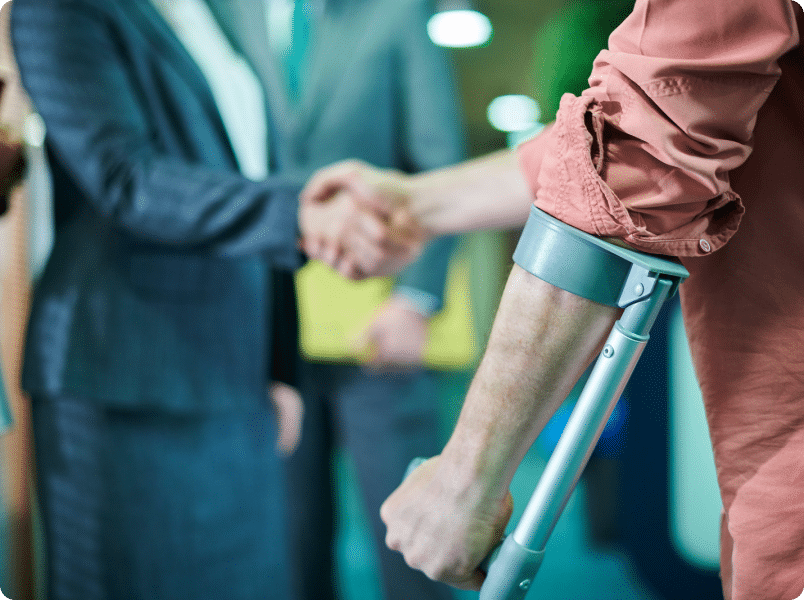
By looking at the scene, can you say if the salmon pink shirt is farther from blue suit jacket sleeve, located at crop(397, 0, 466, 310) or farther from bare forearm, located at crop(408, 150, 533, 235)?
blue suit jacket sleeve, located at crop(397, 0, 466, 310)

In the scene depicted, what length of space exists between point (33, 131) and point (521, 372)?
0.78 meters

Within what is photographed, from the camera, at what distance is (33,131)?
0.82 meters

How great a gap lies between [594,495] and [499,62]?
0.85 meters

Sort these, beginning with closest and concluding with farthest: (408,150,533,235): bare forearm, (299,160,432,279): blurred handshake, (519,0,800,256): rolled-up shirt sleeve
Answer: (519,0,800,256): rolled-up shirt sleeve → (408,150,533,235): bare forearm → (299,160,432,279): blurred handshake

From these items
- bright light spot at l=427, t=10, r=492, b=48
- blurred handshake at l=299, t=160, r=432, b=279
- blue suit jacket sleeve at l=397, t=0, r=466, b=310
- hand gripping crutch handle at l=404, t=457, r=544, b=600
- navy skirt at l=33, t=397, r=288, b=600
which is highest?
bright light spot at l=427, t=10, r=492, b=48

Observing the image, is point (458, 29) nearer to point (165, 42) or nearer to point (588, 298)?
point (165, 42)

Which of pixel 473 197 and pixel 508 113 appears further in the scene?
pixel 508 113

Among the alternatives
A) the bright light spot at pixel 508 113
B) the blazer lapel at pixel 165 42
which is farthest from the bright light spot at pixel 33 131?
the bright light spot at pixel 508 113

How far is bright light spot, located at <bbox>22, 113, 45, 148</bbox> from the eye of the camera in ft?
2.68

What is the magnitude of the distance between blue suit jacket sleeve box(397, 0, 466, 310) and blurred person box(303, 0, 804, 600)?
51 cm

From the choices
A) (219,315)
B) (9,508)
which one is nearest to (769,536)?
(219,315)

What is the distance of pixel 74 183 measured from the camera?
823mm

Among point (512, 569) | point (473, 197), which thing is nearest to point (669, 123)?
point (512, 569)

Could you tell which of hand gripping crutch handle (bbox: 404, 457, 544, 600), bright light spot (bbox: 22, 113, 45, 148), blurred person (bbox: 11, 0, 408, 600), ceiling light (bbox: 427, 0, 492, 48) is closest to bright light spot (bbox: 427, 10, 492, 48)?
ceiling light (bbox: 427, 0, 492, 48)
